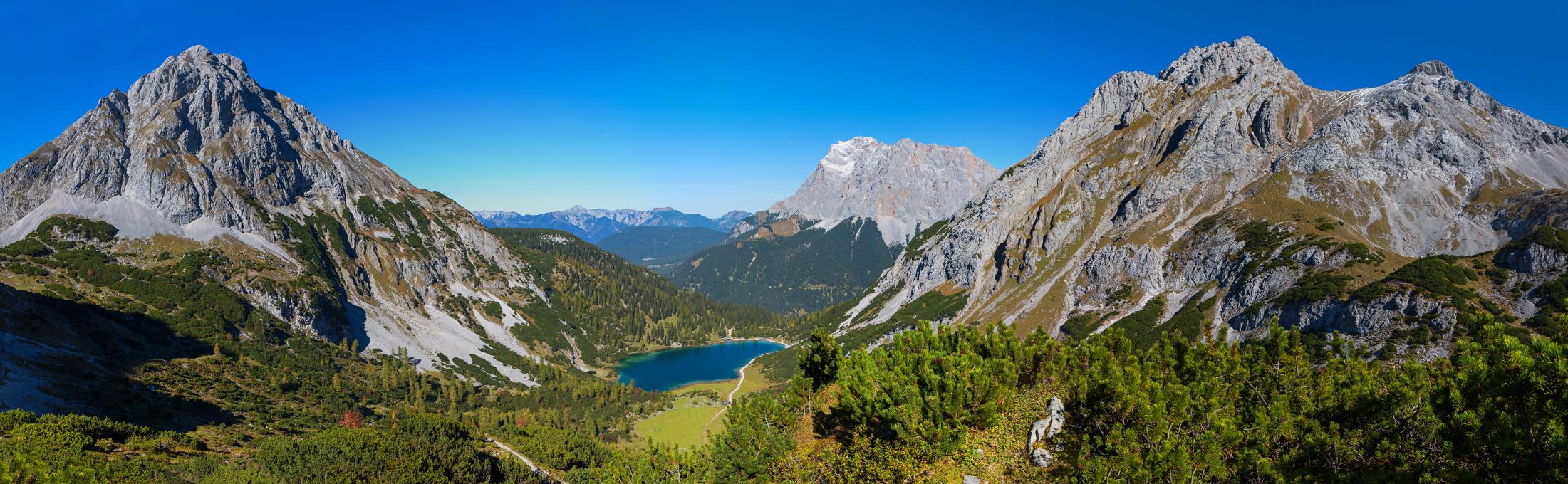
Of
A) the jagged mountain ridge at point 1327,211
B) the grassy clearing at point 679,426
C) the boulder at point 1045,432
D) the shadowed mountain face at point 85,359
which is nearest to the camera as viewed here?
the boulder at point 1045,432

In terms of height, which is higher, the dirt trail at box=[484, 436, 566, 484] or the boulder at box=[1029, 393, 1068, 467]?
the boulder at box=[1029, 393, 1068, 467]

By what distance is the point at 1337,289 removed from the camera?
114m

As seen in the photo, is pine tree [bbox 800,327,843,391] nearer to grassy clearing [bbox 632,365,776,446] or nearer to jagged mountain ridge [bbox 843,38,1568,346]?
grassy clearing [bbox 632,365,776,446]

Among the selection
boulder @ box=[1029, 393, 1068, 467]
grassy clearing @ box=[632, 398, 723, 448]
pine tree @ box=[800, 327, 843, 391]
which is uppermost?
pine tree @ box=[800, 327, 843, 391]

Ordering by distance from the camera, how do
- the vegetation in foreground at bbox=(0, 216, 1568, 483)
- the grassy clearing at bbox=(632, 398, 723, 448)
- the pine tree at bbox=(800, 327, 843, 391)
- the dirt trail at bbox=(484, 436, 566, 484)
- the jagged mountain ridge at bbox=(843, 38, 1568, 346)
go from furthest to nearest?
1. the jagged mountain ridge at bbox=(843, 38, 1568, 346)
2. the grassy clearing at bbox=(632, 398, 723, 448)
3. the dirt trail at bbox=(484, 436, 566, 484)
4. the pine tree at bbox=(800, 327, 843, 391)
5. the vegetation in foreground at bbox=(0, 216, 1568, 483)

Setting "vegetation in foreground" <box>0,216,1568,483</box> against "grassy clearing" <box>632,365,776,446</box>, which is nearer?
"vegetation in foreground" <box>0,216,1568,483</box>

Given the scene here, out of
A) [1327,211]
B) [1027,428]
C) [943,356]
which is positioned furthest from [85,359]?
[1327,211]

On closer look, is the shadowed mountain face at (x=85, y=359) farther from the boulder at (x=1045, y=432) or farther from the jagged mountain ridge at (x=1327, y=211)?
the jagged mountain ridge at (x=1327, y=211)

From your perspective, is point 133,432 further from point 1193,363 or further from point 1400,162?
point 1400,162

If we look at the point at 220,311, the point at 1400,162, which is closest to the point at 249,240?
the point at 220,311

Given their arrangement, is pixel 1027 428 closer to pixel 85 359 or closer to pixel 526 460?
pixel 526 460

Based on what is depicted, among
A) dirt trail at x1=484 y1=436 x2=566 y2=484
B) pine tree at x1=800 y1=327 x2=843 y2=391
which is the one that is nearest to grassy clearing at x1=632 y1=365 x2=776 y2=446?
dirt trail at x1=484 y1=436 x2=566 y2=484

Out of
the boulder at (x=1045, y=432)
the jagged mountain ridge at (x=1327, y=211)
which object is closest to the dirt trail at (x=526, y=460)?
the boulder at (x=1045, y=432)

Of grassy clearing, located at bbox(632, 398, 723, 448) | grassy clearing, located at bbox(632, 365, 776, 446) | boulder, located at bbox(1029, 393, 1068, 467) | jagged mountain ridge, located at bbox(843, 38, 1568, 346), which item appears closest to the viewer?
→ boulder, located at bbox(1029, 393, 1068, 467)
